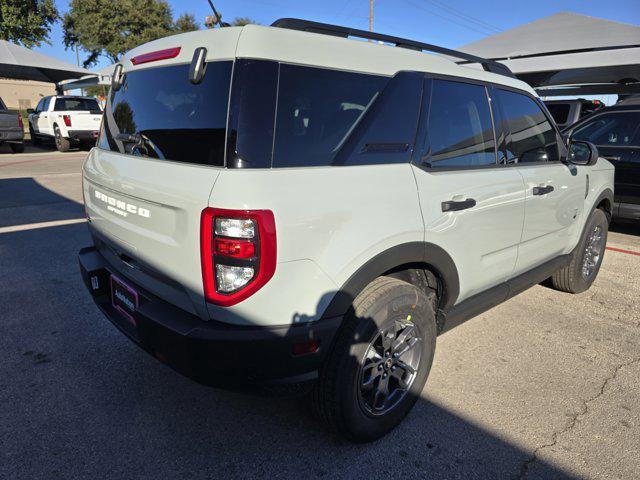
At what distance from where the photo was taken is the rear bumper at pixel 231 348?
5.80 ft

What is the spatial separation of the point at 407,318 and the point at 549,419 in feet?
3.56

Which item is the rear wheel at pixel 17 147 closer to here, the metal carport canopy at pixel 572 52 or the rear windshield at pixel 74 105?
the rear windshield at pixel 74 105

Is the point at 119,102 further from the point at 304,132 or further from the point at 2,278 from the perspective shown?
the point at 2,278

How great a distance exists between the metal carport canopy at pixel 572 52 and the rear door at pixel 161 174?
515 inches

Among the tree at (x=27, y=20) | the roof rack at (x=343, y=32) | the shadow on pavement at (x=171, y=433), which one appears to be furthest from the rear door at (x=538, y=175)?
the tree at (x=27, y=20)

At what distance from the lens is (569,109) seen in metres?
12.0

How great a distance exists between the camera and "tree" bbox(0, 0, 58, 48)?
2836 cm

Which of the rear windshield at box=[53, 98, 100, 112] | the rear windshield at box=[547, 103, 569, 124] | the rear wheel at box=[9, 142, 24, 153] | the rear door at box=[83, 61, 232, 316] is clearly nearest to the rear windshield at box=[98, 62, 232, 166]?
the rear door at box=[83, 61, 232, 316]

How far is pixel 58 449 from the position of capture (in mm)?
2193

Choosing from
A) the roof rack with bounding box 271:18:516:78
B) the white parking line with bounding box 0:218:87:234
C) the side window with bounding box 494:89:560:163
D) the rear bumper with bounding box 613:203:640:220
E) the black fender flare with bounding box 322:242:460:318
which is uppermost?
the roof rack with bounding box 271:18:516:78

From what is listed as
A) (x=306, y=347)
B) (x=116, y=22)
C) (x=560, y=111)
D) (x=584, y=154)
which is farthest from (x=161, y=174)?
(x=116, y=22)

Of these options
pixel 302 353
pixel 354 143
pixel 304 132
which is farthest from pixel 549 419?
pixel 304 132

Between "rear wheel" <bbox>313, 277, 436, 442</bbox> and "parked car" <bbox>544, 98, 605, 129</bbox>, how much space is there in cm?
1154

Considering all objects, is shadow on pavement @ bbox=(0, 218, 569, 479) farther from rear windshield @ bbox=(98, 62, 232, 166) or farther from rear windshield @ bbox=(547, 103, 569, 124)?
rear windshield @ bbox=(547, 103, 569, 124)
